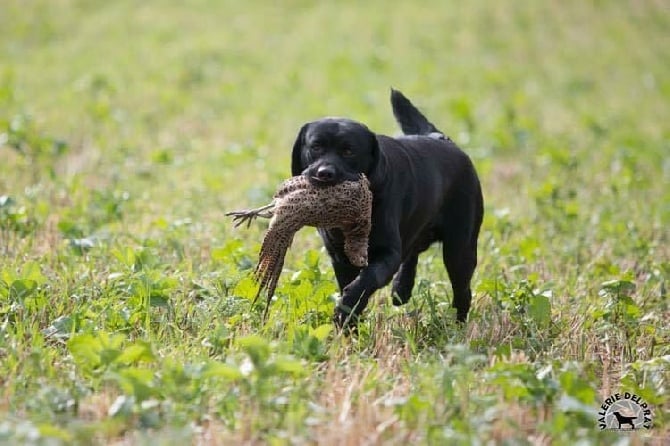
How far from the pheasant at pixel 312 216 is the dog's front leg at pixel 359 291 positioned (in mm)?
72

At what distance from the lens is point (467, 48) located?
17.7 meters

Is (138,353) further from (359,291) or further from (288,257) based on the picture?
(288,257)

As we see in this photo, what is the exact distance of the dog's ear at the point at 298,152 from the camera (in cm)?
523

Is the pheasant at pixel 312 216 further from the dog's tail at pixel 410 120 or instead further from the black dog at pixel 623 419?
the black dog at pixel 623 419

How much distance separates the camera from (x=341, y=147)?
5.08m

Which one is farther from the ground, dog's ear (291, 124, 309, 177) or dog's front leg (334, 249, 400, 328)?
dog's ear (291, 124, 309, 177)

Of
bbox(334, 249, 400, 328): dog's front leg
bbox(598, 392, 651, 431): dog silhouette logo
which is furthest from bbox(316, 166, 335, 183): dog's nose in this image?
bbox(598, 392, 651, 431): dog silhouette logo

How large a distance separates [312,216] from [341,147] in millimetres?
446

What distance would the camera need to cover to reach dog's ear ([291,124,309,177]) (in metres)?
5.23

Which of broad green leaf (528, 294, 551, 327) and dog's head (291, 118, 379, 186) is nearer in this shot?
dog's head (291, 118, 379, 186)

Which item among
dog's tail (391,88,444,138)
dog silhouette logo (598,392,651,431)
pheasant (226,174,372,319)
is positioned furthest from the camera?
dog's tail (391,88,444,138)

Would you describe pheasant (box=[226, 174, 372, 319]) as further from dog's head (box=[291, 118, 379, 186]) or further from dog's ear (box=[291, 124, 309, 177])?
dog's ear (box=[291, 124, 309, 177])

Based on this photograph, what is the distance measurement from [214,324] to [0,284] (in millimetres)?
1144

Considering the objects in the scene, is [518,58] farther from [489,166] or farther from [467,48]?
[489,166]
